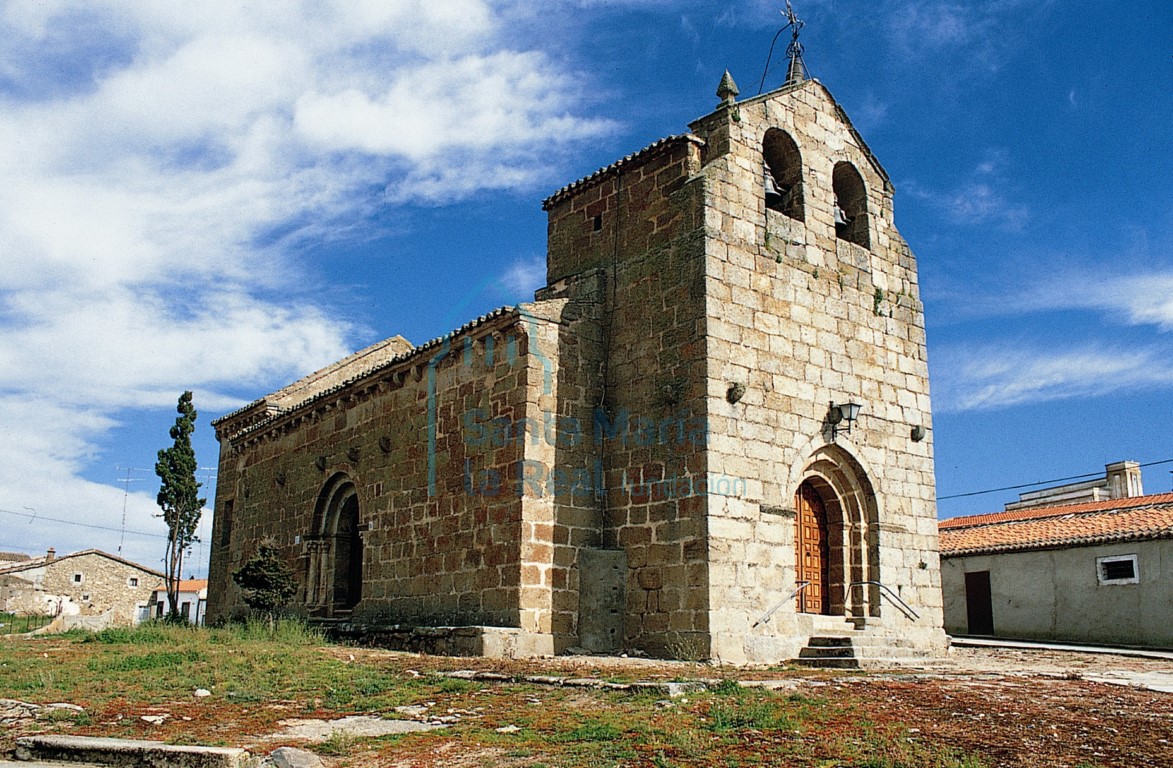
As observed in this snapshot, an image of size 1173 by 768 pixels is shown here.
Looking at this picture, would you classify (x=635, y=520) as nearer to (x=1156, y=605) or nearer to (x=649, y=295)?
(x=649, y=295)

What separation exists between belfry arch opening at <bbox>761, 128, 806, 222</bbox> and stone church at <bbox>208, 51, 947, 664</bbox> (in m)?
0.04

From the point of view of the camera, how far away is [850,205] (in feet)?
53.8

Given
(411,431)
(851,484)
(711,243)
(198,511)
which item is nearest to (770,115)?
(711,243)

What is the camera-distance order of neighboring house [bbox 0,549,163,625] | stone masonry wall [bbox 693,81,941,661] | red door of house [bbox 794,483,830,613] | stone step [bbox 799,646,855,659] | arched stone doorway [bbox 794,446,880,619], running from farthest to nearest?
1. neighboring house [bbox 0,549,163,625]
2. arched stone doorway [bbox 794,446,880,619]
3. red door of house [bbox 794,483,830,613]
4. stone masonry wall [bbox 693,81,941,661]
5. stone step [bbox 799,646,855,659]

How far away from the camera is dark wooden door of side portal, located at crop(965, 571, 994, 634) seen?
78.5 ft

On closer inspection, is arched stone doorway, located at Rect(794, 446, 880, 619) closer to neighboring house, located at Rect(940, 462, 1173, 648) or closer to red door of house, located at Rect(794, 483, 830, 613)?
red door of house, located at Rect(794, 483, 830, 613)

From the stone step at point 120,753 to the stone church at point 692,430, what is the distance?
6.31 m

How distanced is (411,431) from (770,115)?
24.5 ft

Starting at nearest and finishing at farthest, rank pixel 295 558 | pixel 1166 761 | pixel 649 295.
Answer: pixel 1166 761
pixel 649 295
pixel 295 558

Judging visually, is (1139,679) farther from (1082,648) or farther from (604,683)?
(1082,648)

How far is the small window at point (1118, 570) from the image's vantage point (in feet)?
68.8

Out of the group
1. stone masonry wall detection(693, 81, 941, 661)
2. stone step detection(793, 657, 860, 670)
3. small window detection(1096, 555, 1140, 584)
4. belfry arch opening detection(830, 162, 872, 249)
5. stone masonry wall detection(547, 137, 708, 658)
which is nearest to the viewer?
stone step detection(793, 657, 860, 670)

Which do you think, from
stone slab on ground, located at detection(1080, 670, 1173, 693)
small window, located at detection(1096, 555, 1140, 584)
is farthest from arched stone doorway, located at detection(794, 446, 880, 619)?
small window, located at detection(1096, 555, 1140, 584)

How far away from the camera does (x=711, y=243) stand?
44.4 ft
